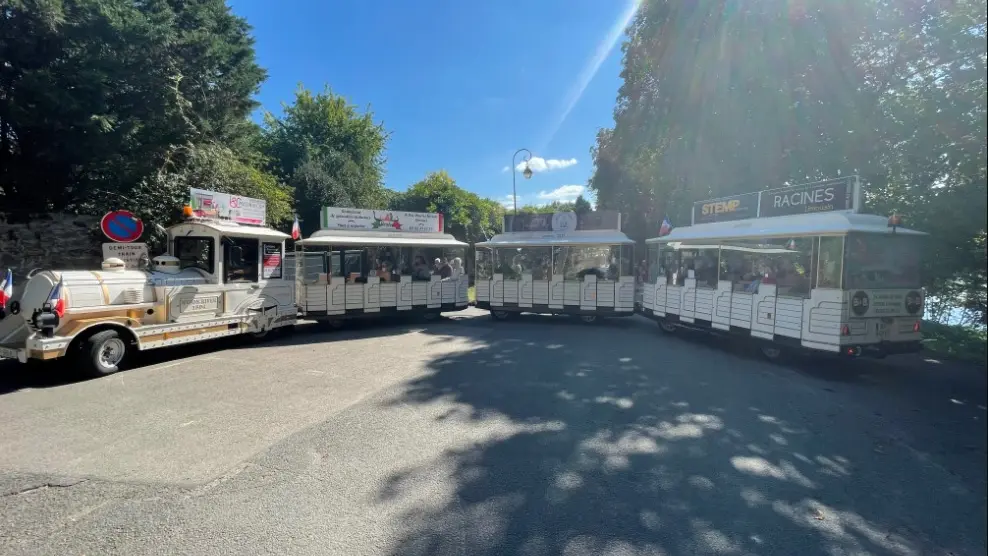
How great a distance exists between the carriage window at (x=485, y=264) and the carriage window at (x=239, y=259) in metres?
6.65

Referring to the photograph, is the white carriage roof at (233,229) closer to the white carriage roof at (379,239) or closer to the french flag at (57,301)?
the white carriage roof at (379,239)

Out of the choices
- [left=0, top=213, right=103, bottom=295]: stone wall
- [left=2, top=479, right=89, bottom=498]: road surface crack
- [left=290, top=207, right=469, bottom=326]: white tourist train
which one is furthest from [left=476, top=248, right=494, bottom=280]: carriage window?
Result: [left=2, top=479, right=89, bottom=498]: road surface crack

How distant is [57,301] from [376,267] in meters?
6.48

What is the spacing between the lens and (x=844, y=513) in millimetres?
3219

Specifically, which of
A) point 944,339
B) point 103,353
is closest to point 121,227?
point 103,353

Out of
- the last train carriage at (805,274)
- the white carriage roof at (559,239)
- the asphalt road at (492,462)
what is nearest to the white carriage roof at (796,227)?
the last train carriage at (805,274)

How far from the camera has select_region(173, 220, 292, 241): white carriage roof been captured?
27.9ft

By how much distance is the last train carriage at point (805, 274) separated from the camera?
6.78m

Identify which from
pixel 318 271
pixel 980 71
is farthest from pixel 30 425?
pixel 980 71

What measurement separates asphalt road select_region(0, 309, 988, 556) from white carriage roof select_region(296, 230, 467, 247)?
4487 millimetres

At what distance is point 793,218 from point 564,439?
6.75m

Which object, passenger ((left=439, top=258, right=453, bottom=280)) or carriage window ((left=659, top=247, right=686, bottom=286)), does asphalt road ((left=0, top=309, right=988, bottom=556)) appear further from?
passenger ((left=439, top=258, right=453, bottom=280))

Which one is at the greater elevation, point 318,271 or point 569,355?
point 318,271

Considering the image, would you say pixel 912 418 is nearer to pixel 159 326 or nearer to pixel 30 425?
pixel 30 425
